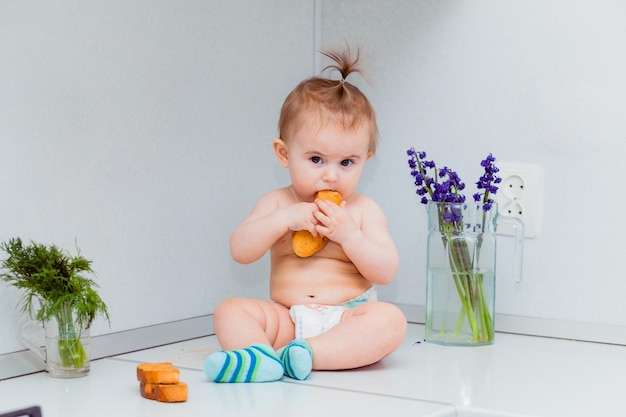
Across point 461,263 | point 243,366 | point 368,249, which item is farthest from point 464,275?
point 243,366

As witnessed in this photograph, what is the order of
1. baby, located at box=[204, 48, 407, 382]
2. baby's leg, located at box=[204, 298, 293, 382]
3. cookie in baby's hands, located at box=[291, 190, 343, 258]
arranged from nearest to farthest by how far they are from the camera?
baby's leg, located at box=[204, 298, 293, 382] < baby, located at box=[204, 48, 407, 382] < cookie in baby's hands, located at box=[291, 190, 343, 258]

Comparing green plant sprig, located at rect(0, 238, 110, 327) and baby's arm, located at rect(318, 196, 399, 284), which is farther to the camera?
baby's arm, located at rect(318, 196, 399, 284)

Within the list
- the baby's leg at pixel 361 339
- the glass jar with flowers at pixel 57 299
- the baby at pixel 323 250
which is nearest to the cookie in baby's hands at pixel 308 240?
the baby at pixel 323 250

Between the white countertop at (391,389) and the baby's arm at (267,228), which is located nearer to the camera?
the white countertop at (391,389)

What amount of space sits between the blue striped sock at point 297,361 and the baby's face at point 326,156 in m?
0.26

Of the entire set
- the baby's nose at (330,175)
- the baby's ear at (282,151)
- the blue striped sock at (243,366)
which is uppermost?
the baby's ear at (282,151)

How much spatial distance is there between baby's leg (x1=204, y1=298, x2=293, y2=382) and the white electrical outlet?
0.42 meters

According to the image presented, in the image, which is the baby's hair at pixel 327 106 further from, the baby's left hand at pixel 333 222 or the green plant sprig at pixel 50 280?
the green plant sprig at pixel 50 280

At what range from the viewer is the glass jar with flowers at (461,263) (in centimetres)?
134

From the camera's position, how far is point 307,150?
49.2 inches

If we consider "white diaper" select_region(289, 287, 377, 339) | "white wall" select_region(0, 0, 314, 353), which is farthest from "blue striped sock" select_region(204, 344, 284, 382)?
"white wall" select_region(0, 0, 314, 353)

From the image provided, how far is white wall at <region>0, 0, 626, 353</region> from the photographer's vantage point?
3.88 ft

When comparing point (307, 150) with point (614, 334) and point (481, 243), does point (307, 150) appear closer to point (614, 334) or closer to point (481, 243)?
point (481, 243)

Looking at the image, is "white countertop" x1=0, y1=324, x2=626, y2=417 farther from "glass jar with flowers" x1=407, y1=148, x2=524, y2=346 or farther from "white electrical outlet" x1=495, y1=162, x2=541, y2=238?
"white electrical outlet" x1=495, y1=162, x2=541, y2=238
